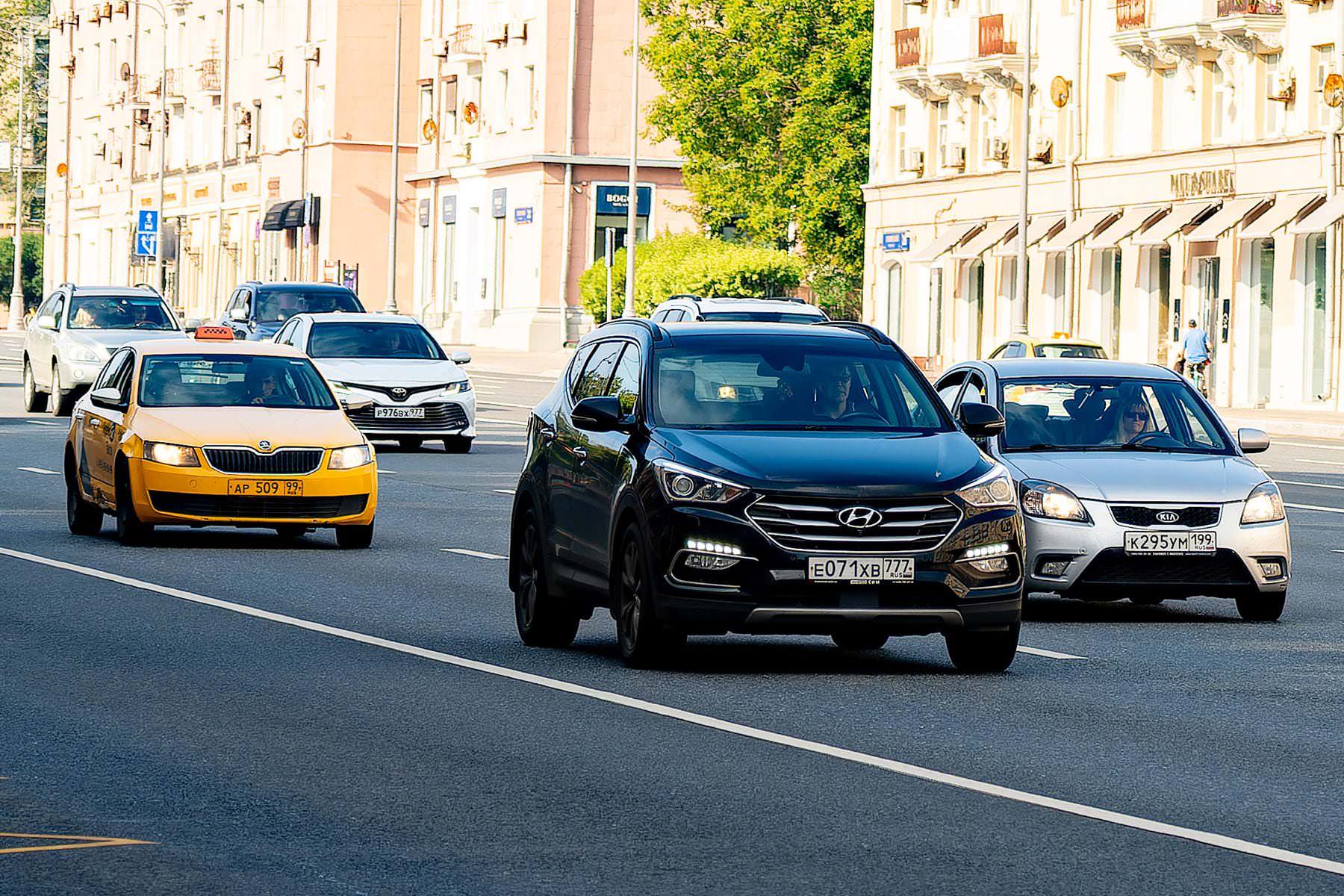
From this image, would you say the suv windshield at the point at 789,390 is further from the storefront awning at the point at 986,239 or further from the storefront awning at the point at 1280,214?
the storefront awning at the point at 986,239

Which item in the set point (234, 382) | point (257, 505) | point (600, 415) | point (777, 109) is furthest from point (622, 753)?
point (777, 109)

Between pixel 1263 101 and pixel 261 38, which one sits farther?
pixel 261 38

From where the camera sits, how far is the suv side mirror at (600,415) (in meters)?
12.8

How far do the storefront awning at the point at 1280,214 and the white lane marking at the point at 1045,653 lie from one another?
123ft

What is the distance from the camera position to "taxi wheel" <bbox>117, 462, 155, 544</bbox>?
62.7ft

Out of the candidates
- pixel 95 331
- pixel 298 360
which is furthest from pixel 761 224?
pixel 298 360

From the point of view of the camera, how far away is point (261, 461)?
1922 centimetres

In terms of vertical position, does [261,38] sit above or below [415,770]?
above

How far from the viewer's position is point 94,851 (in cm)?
771

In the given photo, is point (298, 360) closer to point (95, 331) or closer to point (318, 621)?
point (318, 621)

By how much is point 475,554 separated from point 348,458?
3.62ft

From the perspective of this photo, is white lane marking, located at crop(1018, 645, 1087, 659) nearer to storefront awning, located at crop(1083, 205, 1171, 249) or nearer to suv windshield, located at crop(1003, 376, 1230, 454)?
suv windshield, located at crop(1003, 376, 1230, 454)

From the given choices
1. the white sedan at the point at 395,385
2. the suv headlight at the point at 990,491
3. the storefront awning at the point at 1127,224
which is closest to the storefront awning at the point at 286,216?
the storefront awning at the point at 1127,224

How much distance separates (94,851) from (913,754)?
10.8ft
